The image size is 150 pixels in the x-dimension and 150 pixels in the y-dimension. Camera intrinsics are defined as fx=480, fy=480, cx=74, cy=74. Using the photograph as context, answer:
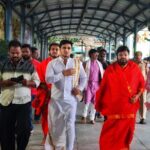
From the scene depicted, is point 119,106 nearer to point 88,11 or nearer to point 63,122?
point 63,122

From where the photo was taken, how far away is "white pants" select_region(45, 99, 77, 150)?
6.50 m

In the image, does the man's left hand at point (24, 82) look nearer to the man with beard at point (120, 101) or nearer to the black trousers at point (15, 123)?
the black trousers at point (15, 123)

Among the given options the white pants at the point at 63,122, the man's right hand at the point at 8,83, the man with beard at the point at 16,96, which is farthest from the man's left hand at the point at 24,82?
the white pants at the point at 63,122

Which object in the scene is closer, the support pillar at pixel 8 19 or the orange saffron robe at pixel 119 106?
the orange saffron robe at pixel 119 106

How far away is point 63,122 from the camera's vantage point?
650 cm

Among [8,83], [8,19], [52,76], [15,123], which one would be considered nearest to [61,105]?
[52,76]

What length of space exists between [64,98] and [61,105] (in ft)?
0.36

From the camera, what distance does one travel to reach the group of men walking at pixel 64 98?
238 inches

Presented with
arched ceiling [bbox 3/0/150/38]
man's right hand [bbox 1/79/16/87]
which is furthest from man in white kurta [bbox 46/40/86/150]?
arched ceiling [bbox 3/0/150/38]

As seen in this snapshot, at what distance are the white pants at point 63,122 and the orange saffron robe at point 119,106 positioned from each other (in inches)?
17.8

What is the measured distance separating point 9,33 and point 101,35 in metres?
24.8

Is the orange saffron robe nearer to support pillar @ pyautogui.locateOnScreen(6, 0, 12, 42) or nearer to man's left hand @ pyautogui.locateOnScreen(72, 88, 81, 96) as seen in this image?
man's left hand @ pyautogui.locateOnScreen(72, 88, 81, 96)

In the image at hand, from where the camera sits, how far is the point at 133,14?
999 inches

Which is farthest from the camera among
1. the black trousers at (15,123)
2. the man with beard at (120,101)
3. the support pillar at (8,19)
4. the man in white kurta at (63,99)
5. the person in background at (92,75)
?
the support pillar at (8,19)
